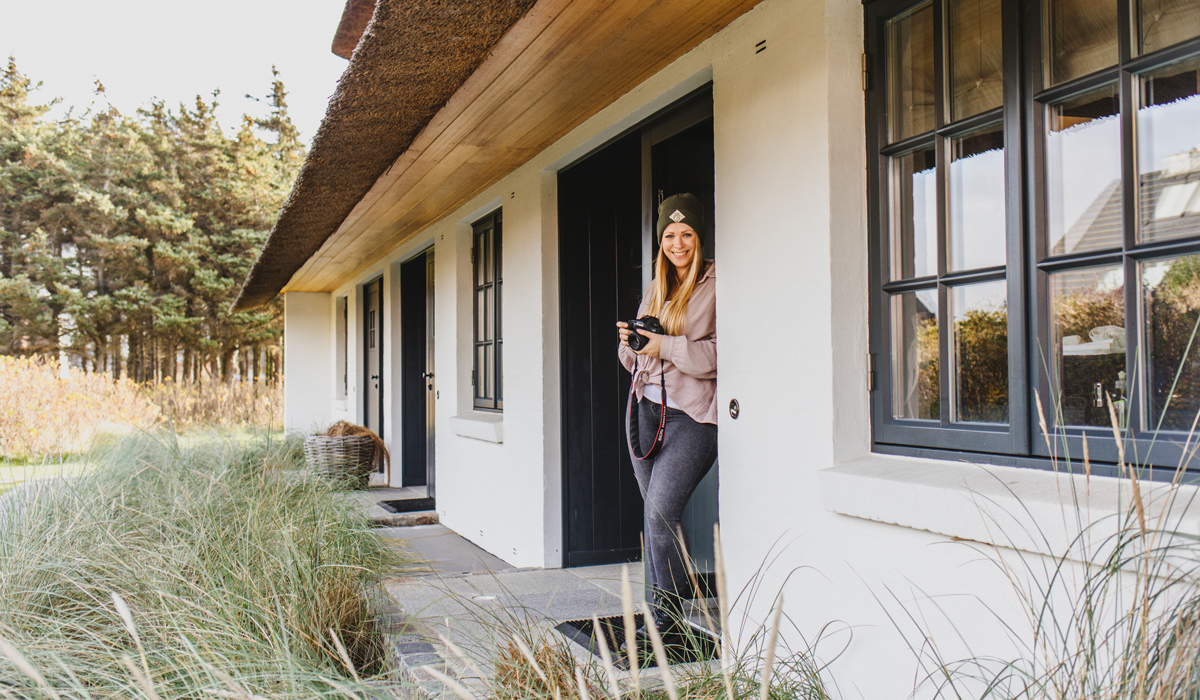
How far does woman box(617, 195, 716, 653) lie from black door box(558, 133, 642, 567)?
4.42 feet

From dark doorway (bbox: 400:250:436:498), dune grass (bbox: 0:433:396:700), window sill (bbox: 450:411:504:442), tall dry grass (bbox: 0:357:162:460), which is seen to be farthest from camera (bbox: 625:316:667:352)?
tall dry grass (bbox: 0:357:162:460)

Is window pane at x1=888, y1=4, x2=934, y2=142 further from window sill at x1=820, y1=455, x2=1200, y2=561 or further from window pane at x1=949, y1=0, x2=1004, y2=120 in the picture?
window sill at x1=820, y1=455, x2=1200, y2=561

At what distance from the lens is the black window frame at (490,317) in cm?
518

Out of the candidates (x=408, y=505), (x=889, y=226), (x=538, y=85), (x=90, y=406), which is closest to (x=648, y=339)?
(x=889, y=226)

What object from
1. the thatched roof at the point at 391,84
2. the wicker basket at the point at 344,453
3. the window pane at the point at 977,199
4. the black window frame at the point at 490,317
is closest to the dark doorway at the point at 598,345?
the black window frame at the point at 490,317

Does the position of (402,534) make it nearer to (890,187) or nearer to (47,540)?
(47,540)

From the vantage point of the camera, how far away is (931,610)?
180 cm

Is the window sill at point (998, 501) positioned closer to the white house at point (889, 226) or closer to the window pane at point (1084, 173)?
the white house at point (889, 226)

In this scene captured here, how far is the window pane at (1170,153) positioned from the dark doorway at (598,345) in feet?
9.00

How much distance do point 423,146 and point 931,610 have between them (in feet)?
9.42

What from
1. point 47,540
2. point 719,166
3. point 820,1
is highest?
point 820,1

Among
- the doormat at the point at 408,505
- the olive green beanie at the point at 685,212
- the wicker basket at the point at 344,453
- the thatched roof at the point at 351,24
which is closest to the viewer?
the olive green beanie at the point at 685,212

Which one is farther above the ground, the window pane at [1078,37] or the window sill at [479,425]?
the window pane at [1078,37]

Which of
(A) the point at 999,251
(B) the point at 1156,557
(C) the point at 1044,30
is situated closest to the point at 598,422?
(A) the point at 999,251
